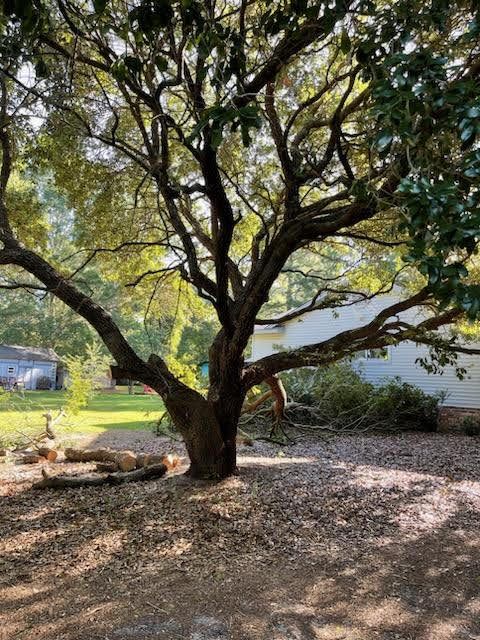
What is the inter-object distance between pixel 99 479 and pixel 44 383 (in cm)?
3056

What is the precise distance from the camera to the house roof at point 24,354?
32875mm

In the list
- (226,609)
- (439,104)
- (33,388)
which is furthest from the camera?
(33,388)

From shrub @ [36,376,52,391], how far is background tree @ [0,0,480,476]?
90.6 ft

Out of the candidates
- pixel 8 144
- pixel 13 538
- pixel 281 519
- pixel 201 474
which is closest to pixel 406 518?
pixel 281 519

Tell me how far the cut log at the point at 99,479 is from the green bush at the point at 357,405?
626 cm

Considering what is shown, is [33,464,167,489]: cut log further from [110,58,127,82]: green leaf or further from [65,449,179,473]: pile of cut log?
[110,58,127,82]: green leaf

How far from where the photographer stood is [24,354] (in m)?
33.3

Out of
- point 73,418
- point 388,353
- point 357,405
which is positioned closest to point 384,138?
point 357,405

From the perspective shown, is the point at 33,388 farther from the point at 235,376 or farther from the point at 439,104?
the point at 439,104

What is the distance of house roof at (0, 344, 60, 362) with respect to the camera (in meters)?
32.9

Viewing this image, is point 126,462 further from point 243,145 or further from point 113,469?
point 243,145

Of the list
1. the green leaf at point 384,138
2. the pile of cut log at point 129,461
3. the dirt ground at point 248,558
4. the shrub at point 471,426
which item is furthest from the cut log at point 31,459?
the shrub at point 471,426

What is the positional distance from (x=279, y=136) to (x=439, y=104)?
3.72 metres

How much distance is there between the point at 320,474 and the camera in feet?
22.1
